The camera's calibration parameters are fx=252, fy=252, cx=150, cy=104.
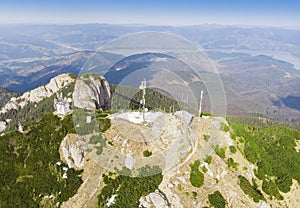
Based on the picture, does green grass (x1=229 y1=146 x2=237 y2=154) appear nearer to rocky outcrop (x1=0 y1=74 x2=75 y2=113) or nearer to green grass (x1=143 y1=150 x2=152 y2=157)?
green grass (x1=143 y1=150 x2=152 y2=157)

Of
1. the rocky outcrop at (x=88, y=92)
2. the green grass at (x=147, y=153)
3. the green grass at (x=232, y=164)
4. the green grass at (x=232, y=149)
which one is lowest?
the green grass at (x=232, y=164)

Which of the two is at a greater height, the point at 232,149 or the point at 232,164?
the point at 232,149

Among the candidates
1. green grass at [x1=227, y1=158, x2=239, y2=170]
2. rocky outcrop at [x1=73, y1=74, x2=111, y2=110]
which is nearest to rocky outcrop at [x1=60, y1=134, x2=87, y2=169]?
rocky outcrop at [x1=73, y1=74, x2=111, y2=110]

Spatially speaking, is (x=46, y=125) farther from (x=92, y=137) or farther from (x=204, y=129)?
(x=204, y=129)


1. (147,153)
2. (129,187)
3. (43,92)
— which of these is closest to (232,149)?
(147,153)

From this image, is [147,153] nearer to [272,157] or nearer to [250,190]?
[250,190]

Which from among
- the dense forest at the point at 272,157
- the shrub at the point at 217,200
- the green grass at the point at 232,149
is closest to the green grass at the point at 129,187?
the shrub at the point at 217,200

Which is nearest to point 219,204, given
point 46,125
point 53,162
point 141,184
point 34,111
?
point 141,184

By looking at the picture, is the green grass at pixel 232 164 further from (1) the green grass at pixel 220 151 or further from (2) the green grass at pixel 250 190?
(2) the green grass at pixel 250 190
